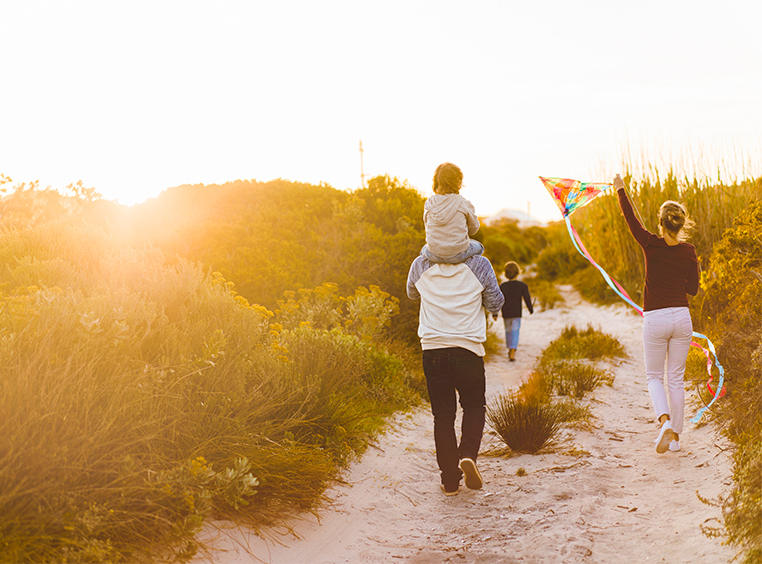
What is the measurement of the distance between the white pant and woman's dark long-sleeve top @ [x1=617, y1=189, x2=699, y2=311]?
0.28 feet

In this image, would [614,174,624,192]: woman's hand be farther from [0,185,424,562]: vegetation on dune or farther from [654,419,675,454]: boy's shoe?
[0,185,424,562]: vegetation on dune

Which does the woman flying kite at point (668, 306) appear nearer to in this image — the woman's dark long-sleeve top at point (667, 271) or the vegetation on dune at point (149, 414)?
the woman's dark long-sleeve top at point (667, 271)

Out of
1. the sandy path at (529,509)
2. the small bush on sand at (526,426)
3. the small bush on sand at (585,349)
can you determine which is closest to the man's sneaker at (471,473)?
the sandy path at (529,509)

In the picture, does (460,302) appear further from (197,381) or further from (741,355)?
(741,355)

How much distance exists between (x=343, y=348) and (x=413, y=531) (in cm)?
230

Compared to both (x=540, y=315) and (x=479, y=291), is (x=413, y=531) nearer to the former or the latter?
(x=479, y=291)

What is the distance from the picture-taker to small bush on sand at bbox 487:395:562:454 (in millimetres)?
5531

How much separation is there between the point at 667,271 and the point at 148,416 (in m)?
4.12

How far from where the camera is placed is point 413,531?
4047 millimetres

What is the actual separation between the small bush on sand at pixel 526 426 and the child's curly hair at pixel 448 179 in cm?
243

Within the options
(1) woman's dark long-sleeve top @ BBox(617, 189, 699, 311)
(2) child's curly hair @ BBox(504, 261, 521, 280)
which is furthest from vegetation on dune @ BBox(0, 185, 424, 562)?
(2) child's curly hair @ BBox(504, 261, 521, 280)

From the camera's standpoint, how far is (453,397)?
4.54m

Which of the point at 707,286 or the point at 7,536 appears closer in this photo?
the point at 7,536

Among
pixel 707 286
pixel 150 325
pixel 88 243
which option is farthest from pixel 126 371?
pixel 707 286
